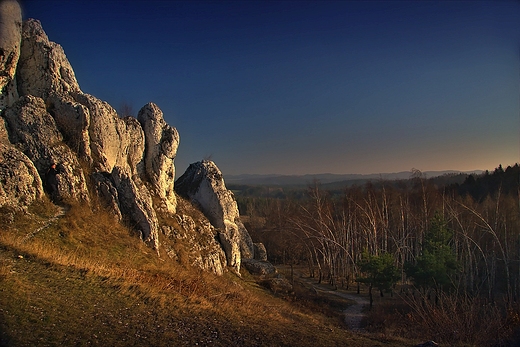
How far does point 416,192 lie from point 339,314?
38087mm

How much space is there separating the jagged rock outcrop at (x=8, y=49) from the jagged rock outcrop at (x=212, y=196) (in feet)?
48.4

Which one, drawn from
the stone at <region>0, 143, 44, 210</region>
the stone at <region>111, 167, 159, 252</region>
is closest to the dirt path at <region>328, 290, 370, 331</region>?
the stone at <region>111, 167, 159, 252</region>

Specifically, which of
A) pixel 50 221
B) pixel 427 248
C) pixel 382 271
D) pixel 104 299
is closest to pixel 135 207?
pixel 50 221

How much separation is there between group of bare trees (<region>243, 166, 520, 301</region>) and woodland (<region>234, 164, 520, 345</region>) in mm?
178

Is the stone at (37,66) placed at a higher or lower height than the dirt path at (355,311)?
higher

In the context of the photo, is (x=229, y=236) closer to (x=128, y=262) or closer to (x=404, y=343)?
(x=128, y=262)

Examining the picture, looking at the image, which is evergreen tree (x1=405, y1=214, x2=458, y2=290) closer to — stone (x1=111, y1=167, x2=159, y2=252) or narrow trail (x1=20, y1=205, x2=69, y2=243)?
stone (x1=111, y1=167, x2=159, y2=252)

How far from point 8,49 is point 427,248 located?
116 feet

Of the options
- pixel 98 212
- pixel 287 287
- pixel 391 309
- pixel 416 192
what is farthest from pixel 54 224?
pixel 416 192

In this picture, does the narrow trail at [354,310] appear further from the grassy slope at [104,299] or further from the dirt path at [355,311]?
the grassy slope at [104,299]

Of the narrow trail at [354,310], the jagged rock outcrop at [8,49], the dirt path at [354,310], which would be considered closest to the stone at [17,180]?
the jagged rock outcrop at [8,49]

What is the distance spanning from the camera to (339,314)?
2653 centimetres

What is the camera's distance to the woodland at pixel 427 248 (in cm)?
1697

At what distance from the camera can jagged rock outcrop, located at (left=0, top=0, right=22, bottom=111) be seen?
18406 mm
